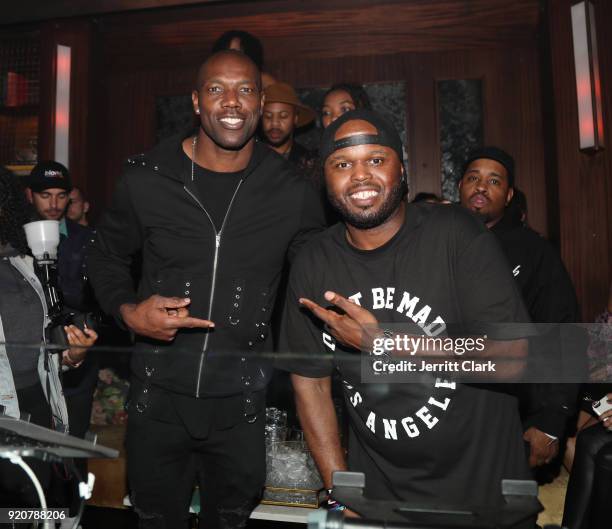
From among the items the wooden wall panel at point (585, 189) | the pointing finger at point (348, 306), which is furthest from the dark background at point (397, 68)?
the pointing finger at point (348, 306)

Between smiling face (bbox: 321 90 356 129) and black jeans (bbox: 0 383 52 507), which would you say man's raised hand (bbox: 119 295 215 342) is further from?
smiling face (bbox: 321 90 356 129)

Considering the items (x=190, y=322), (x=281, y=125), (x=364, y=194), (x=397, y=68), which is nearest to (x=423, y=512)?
(x=190, y=322)

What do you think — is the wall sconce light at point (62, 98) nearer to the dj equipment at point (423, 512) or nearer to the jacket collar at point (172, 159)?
the jacket collar at point (172, 159)

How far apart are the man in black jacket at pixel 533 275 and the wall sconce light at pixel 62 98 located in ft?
Result: 10.5

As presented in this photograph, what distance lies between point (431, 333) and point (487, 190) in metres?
1.54

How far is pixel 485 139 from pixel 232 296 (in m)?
3.08

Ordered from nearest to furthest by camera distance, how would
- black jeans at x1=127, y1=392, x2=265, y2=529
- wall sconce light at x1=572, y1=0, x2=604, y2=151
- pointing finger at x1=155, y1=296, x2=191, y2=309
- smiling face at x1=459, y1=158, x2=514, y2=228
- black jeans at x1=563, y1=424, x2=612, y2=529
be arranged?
black jeans at x1=563, y1=424, x2=612, y2=529 → pointing finger at x1=155, y1=296, x2=191, y2=309 → black jeans at x1=127, y1=392, x2=265, y2=529 → smiling face at x1=459, y1=158, x2=514, y2=228 → wall sconce light at x1=572, y1=0, x2=604, y2=151

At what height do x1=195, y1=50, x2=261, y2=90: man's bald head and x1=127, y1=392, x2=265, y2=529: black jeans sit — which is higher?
x1=195, y1=50, x2=261, y2=90: man's bald head

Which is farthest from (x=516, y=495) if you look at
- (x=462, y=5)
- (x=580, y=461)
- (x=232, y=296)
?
(x=462, y=5)

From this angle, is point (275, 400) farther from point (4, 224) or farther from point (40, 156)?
point (40, 156)

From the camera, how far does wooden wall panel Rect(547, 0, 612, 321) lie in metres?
4.01

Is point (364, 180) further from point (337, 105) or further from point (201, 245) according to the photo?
point (337, 105)

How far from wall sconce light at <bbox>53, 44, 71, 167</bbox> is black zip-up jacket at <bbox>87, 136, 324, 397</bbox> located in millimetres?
3091

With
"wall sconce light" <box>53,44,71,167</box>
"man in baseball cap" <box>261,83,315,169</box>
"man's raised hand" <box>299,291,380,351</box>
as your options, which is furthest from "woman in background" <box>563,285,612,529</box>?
"wall sconce light" <box>53,44,71,167</box>
